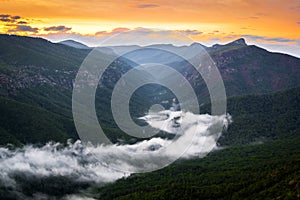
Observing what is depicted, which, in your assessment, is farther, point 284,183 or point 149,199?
point 149,199

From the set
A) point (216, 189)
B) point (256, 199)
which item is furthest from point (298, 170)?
point (216, 189)

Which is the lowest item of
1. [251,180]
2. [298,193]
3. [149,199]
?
[149,199]

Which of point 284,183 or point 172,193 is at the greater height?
point 284,183

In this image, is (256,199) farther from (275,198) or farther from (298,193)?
(298,193)

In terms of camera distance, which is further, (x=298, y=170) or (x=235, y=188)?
(x=235, y=188)

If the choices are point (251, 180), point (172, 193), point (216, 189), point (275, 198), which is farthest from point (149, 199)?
point (275, 198)

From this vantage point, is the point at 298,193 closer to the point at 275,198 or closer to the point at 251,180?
the point at 275,198

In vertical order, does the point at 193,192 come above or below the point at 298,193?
below

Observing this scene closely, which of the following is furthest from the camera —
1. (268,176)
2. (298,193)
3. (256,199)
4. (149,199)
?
(149,199)

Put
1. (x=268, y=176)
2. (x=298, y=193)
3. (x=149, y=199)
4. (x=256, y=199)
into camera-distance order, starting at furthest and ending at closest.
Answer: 1. (x=149, y=199)
2. (x=268, y=176)
3. (x=256, y=199)
4. (x=298, y=193)
